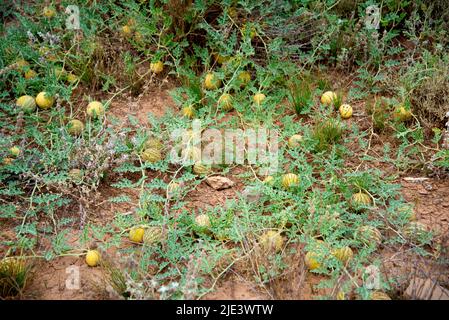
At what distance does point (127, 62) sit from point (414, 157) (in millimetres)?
2095

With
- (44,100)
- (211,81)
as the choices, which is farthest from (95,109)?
(211,81)

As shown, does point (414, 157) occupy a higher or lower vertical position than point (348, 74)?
lower

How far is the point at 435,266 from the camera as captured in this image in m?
2.54

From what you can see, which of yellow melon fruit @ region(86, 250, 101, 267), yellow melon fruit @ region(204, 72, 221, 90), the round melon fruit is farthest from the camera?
yellow melon fruit @ region(204, 72, 221, 90)

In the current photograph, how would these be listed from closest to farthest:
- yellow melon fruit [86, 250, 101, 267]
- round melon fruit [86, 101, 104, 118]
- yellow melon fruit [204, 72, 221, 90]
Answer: yellow melon fruit [86, 250, 101, 267] < round melon fruit [86, 101, 104, 118] < yellow melon fruit [204, 72, 221, 90]

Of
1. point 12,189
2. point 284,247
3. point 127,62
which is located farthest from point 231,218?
point 127,62

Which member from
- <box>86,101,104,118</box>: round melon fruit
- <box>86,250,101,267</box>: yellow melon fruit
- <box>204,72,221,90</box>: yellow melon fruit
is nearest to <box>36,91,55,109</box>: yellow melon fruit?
<box>86,101,104,118</box>: round melon fruit

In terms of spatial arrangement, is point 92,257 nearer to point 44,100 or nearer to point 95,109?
point 95,109

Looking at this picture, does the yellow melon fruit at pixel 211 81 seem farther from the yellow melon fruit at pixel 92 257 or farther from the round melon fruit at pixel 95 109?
the yellow melon fruit at pixel 92 257

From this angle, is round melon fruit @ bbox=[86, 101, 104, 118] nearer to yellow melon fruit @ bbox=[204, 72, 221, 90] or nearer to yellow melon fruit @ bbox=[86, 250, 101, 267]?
yellow melon fruit @ bbox=[204, 72, 221, 90]

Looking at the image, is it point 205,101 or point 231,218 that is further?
point 205,101

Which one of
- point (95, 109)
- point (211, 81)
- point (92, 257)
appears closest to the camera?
point (92, 257)

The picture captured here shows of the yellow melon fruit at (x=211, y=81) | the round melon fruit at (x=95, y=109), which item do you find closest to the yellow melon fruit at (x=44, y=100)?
the round melon fruit at (x=95, y=109)
